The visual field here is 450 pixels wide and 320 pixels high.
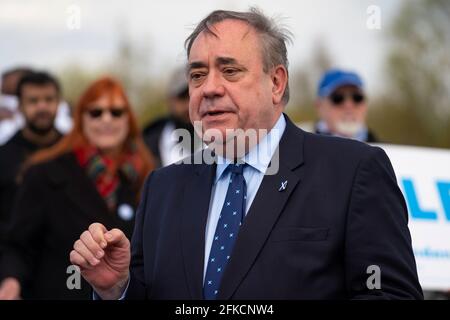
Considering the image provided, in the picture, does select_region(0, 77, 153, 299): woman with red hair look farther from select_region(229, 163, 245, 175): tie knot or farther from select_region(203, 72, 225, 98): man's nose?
select_region(203, 72, 225, 98): man's nose

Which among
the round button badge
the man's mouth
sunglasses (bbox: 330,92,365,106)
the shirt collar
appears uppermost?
sunglasses (bbox: 330,92,365,106)

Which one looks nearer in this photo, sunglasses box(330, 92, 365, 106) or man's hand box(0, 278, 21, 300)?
man's hand box(0, 278, 21, 300)

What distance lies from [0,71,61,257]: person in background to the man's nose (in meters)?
4.62

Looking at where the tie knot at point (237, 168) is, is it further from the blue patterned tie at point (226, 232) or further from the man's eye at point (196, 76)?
the man's eye at point (196, 76)

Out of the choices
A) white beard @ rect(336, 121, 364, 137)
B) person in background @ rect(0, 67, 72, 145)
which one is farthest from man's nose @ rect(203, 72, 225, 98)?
person in background @ rect(0, 67, 72, 145)

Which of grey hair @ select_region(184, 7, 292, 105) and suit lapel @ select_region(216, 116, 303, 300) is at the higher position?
grey hair @ select_region(184, 7, 292, 105)

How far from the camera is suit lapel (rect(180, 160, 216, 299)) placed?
149 inches

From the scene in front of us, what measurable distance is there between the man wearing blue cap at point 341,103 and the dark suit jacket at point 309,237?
Result: 406 cm

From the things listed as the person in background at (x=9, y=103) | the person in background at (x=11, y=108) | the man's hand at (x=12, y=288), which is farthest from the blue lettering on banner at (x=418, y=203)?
the person in background at (x=9, y=103)

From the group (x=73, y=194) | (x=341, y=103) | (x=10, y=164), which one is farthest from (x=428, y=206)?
(x=10, y=164)

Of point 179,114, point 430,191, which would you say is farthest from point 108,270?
point 179,114

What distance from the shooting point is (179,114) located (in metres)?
9.16

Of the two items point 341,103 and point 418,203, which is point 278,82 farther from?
point 341,103

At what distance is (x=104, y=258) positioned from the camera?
3.68 m
